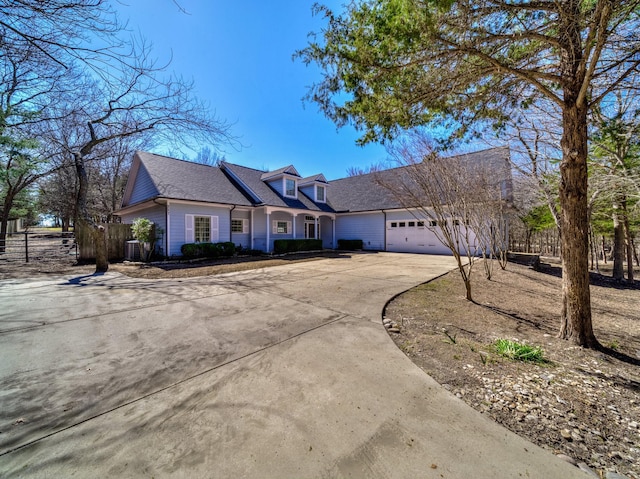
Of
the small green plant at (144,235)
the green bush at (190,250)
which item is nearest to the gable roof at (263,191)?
the green bush at (190,250)

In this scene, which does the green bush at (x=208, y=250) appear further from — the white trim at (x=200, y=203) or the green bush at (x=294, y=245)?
the green bush at (x=294, y=245)

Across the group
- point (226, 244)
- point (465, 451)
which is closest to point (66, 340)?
point (465, 451)

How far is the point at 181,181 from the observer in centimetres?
1346

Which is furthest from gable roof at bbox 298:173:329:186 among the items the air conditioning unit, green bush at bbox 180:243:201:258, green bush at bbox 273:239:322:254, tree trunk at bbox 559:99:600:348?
tree trunk at bbox 559:99:600:348

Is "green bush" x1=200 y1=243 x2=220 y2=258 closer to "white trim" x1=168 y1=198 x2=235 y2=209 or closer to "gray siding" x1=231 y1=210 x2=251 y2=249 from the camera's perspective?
"gray siding" x1=231 y1=210 x2=251 y2=249

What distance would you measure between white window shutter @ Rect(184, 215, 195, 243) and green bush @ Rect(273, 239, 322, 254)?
4489mm

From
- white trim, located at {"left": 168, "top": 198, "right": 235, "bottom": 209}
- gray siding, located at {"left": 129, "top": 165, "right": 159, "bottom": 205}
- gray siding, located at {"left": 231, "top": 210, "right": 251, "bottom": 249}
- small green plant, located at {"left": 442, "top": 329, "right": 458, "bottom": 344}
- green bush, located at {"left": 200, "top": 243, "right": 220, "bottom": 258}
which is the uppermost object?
gray siding, located at {"left": 129, "top": 165, "right": 159, "bottom": 205}

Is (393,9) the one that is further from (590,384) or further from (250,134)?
(250,134)

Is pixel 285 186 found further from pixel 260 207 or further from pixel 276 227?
pixel 260 207

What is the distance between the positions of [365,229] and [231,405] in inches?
684

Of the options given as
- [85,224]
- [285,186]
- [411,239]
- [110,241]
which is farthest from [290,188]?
[85,224]

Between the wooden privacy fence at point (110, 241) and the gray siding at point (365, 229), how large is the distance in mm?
13723

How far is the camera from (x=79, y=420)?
200cm

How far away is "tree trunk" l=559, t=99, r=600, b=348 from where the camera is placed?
11.6ft
